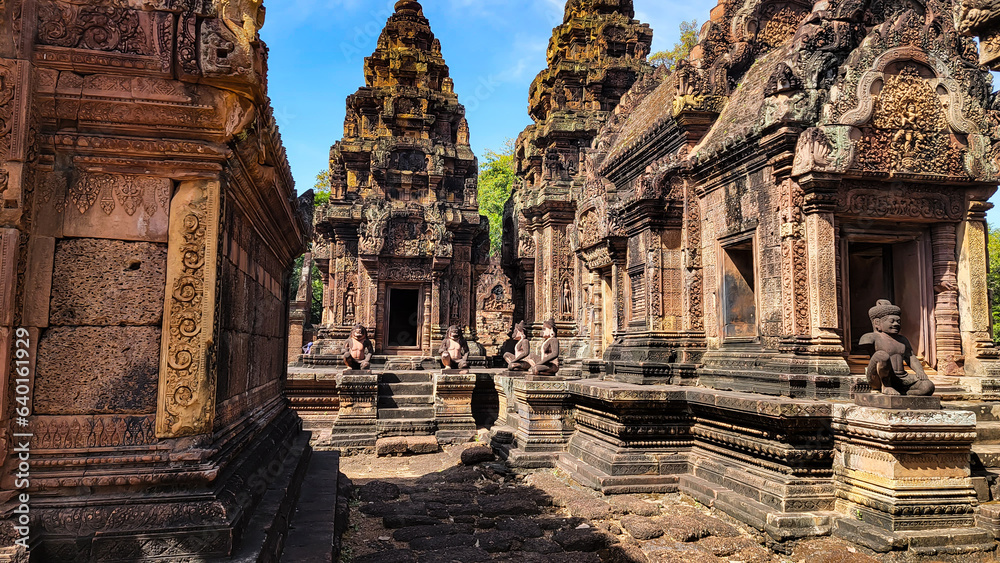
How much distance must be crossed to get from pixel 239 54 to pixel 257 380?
2.65 metres

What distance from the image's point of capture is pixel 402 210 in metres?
15.5

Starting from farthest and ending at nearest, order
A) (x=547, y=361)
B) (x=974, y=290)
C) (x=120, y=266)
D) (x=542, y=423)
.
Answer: (x=547, y=361) → (x=542, y=423) → (x=974, y=290) → (x=120, y=266)

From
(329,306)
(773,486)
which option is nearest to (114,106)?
(773,486)

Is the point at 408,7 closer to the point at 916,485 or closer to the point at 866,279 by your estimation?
the point at 866,279

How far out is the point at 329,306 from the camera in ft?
55.4

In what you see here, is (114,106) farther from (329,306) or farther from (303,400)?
(329,306)

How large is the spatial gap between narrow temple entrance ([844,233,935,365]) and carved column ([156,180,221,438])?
21.7ft

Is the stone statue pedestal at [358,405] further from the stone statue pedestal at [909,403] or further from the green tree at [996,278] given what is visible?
the green tree at [996,278]

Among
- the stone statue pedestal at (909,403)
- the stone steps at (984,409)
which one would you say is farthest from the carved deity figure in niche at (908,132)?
the stone statue pedestal at (909,403)

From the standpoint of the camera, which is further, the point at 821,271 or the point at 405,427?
the point at 405,427

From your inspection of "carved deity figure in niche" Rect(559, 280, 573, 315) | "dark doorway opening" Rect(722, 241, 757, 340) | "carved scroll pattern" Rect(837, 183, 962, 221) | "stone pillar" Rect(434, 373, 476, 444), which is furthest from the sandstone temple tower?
"carved scroll pattern" Rect(837, 183, 962, 221)

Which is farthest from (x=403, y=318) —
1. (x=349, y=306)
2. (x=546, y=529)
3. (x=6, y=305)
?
(x=6, y=305)

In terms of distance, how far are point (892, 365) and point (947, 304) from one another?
244cm

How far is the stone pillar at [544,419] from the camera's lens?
28.7 feet
